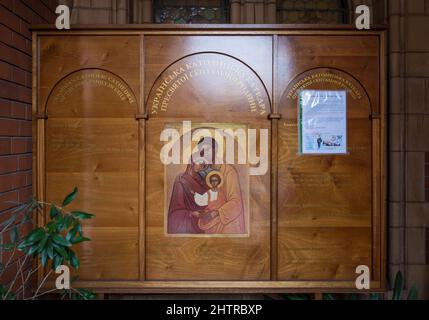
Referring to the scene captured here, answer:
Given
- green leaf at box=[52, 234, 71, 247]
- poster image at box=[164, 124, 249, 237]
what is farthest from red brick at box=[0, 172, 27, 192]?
poster image at box=[164, 124, 249, 237]

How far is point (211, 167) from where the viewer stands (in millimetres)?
3088

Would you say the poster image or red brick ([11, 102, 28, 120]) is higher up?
red brick ([11, 102, 28, 120])

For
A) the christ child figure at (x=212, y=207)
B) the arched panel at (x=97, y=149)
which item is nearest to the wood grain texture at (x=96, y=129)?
the arched panel at (x=97, y=149)

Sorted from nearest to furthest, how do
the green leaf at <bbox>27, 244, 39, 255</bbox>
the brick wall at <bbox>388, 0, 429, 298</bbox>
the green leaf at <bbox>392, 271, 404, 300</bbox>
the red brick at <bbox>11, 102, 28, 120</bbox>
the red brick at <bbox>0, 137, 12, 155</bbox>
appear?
the green leaf at <bbox>27, 244, 39, 255</bbox>
the red brick at <bbox>0, 137, 12, 155</bbox>
the red brick at <bbox>11, 102, 28, 120</bbox>
the green leaf at <bbox>392, 271, 404, 300</bbox>
the brick wall at <bbox>388, 0, 429, 298</bbox>

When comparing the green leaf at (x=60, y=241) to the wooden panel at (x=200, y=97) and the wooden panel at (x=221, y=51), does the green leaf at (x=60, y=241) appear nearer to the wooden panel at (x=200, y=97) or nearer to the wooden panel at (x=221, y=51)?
the wooden panel at (x=200, y=97)

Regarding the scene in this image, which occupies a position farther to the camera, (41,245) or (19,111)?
(19,111)

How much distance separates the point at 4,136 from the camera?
2.93 meters

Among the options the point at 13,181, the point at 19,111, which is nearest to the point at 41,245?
the point at 13,181

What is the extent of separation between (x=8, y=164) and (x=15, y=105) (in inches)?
19.3

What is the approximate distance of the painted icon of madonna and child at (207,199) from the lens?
10.1 ft

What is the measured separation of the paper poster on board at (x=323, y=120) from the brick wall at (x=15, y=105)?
2318 millimetres

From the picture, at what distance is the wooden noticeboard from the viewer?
307cm

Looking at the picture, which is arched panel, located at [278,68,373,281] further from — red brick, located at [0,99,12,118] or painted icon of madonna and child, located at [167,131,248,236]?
red brick, located at [0,99,12,118]

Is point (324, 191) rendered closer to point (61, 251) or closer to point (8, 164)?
point (61, 251)
